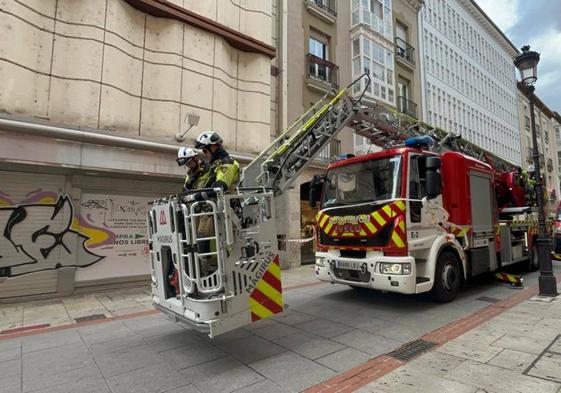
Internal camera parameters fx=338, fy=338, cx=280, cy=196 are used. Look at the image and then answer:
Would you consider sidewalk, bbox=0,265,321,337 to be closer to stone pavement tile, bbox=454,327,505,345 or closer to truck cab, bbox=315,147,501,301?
truck cab, bbox=315,147,501,301

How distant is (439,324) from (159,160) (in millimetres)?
7120

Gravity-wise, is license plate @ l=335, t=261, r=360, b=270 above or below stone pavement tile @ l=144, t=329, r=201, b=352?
above

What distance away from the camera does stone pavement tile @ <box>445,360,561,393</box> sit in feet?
10.5

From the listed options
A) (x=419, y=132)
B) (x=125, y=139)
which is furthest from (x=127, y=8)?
(x=419, y=132)

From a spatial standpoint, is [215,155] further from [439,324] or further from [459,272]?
[459,272]

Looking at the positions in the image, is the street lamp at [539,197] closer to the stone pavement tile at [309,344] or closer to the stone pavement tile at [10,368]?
the stone pavement tile at [309,344]

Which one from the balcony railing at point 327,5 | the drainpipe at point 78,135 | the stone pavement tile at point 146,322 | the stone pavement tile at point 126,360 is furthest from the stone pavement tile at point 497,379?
the balcony railing at point 327,5

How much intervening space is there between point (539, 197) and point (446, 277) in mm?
2937

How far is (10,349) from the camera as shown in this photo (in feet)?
15.2

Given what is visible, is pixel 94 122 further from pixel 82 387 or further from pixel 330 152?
pixel 330 152

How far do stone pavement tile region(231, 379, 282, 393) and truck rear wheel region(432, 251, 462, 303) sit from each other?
3893 mm

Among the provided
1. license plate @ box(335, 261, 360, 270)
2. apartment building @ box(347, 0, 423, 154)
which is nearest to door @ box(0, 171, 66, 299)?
license plate @ box(335, 261, 360, 270)

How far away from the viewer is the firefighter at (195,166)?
448 centimetres

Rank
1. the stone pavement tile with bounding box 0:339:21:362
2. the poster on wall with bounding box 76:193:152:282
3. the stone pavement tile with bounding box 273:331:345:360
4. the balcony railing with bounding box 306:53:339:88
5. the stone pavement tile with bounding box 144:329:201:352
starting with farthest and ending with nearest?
the balcony railing with bounding box 306:53:339:88, the poster on wall with bounding box 76:193:152:282, the stone pavement tile with bounding box 144:329:201:352, the stone pavement tile with bounding box 0:339:21:362, the stone pavement tile with bounding box 273:331:345:360
